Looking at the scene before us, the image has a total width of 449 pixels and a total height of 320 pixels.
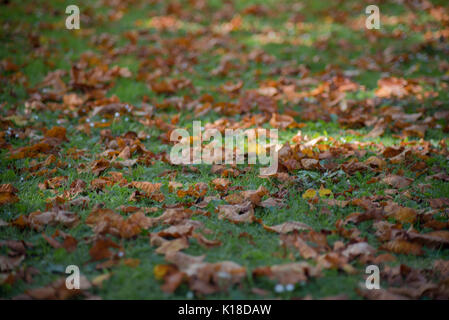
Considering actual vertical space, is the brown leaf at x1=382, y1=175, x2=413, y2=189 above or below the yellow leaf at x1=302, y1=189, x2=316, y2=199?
above

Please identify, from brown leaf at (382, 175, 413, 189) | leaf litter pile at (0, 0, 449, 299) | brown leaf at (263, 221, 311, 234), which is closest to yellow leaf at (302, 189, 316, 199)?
leaf litter pile at (0, 0, 449, 299)

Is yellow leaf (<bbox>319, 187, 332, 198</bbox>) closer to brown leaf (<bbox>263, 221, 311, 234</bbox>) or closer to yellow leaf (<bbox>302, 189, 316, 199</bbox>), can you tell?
yellow leaf (<bbox>302, 189, 316, 199</bbox>)

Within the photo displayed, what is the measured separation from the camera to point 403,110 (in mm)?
4734

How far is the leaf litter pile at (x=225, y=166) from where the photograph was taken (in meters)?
2.20

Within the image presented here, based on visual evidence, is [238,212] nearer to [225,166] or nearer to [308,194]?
[308,194]

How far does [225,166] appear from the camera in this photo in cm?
356

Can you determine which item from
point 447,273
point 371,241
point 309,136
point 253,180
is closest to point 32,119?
point 253,180

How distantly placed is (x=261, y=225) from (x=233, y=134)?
5.73ft

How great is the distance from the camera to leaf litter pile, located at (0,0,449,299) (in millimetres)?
2199

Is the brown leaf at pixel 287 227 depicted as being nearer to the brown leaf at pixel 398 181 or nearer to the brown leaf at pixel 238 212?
the brown leaf at pixel 238 212

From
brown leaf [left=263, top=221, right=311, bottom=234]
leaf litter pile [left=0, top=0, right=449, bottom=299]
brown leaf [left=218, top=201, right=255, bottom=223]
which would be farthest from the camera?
brown leaf [left=218, top=201, right=255, bottom=223]

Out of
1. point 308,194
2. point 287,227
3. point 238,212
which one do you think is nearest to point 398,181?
point 308,194

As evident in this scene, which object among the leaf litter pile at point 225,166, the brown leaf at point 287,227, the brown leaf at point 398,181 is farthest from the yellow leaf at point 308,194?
the brown leaf at point 398,181

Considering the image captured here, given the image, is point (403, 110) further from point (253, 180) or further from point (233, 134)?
point (253, 180)
